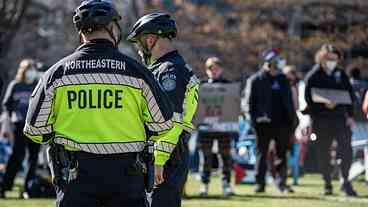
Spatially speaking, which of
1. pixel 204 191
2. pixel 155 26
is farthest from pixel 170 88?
pixel 204 191

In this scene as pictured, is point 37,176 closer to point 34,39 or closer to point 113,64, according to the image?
point 113,64

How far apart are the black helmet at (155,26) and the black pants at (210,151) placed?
744 cm

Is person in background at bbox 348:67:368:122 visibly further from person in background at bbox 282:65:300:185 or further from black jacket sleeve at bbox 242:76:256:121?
black jacket sleeve at bbox 242:76:256:121

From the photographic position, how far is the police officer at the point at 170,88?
7.02m

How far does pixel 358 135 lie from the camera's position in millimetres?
20375

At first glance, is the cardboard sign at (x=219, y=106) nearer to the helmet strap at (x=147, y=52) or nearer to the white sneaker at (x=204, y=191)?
the white sneaker at (x=204, y=191)

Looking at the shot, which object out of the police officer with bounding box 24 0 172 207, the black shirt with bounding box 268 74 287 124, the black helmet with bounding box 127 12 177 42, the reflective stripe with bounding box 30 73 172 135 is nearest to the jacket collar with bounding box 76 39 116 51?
the police officer with bounding box 24 0 172 207

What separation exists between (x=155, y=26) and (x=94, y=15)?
150 centimetres

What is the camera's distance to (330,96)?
14.6 meters

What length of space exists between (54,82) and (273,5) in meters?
31.1

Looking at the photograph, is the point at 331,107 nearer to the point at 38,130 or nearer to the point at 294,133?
the point at 294,133

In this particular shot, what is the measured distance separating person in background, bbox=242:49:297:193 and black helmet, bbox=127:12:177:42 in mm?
7850

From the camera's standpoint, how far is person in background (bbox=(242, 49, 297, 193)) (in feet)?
49.8

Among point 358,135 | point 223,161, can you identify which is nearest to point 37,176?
point 223,161
